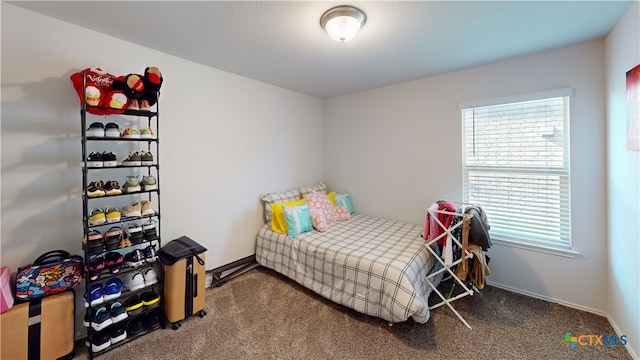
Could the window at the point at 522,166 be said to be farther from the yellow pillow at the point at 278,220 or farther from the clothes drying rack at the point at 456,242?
the yellow pillow at the point at 278,220

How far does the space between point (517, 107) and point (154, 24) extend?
335 cm

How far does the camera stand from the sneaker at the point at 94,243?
1.61m

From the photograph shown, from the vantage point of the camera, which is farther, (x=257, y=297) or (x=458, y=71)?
(x=458, y=71)

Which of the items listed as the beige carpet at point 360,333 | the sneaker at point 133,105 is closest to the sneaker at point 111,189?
the sneaker at point 133,105

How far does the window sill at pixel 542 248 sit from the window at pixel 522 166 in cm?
3

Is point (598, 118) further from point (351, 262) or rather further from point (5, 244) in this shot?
point (5, 244)

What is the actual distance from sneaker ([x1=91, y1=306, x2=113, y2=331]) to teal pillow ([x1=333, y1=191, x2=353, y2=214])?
263cm

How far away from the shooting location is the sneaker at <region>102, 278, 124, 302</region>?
1706 millimetres

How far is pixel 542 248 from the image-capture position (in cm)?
231

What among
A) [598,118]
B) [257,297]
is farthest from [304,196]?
[598,118]

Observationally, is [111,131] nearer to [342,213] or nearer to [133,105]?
[133,105]

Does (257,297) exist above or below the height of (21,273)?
below

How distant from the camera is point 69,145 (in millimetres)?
1764

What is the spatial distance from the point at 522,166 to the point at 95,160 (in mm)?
3714
